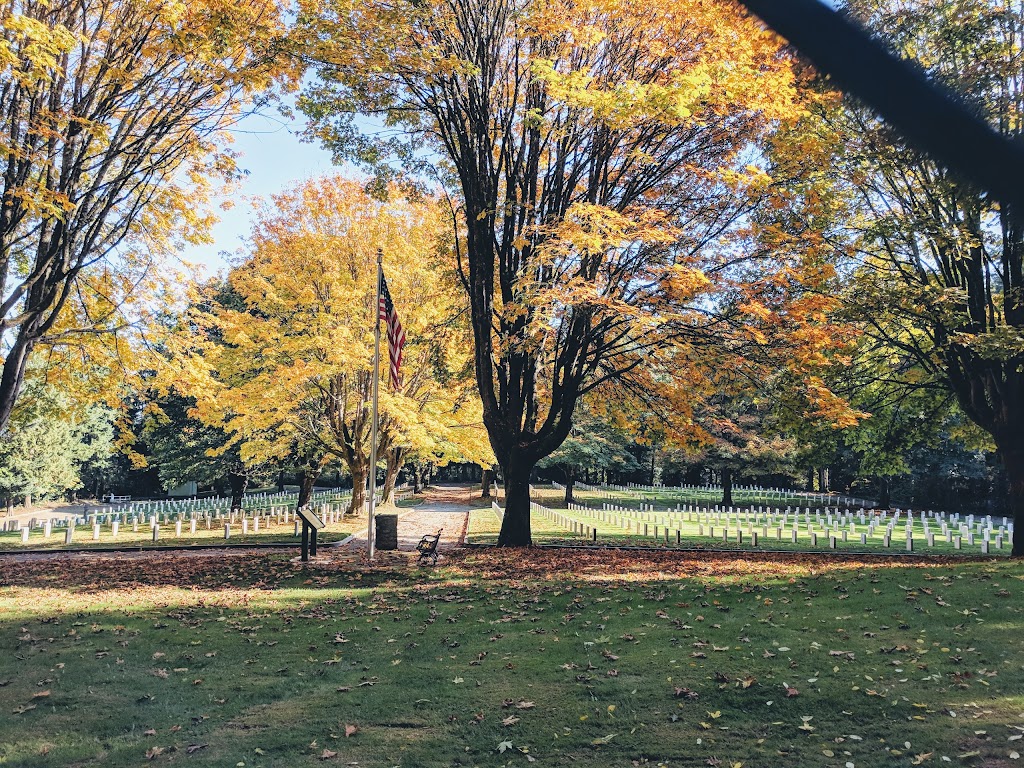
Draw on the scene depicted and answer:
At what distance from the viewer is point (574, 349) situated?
1542cm

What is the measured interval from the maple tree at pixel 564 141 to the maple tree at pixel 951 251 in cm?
235

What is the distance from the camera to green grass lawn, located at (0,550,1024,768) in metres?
5.02

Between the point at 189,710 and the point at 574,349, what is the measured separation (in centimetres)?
1103

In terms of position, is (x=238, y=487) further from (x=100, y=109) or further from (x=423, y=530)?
(x=100, y=109)

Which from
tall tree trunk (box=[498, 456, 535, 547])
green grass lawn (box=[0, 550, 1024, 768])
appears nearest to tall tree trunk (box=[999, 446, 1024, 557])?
green grass lawn (box=[0, 550, 1024, 768])

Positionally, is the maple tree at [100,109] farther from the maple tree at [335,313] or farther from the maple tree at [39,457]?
the maple tree at [39,457]

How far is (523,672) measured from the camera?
22.1 feet

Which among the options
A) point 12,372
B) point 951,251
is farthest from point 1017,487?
point 12,372

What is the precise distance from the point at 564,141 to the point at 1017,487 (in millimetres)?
12450

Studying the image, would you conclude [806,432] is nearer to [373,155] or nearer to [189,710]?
[373,155]

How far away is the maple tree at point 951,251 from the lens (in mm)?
11852

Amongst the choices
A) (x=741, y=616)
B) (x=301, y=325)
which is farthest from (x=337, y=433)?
(x=741, y=616)

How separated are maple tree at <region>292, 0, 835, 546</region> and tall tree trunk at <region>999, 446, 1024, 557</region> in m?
7.26

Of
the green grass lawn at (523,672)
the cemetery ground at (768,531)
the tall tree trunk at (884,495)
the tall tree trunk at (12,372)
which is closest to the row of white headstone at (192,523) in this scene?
the cemetery ground at (768,531)
